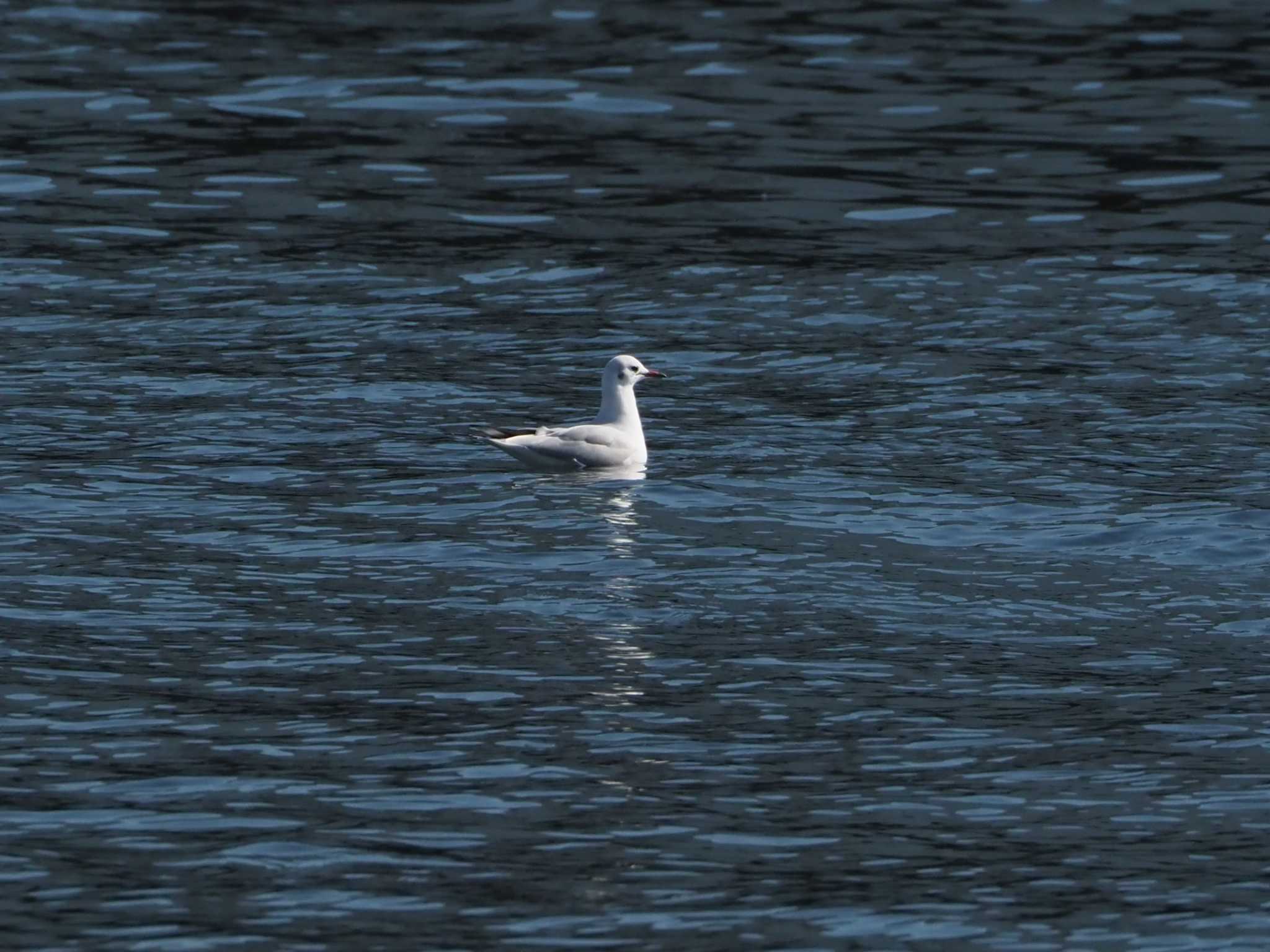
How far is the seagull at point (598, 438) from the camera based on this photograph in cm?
1889

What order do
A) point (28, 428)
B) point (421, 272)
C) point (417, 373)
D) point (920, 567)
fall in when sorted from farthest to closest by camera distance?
1. point (421, 272)
2. point (417, 373)
3. point (28, 428)
4. point (920, 567)

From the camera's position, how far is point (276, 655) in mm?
14383

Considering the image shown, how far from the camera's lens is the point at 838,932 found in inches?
428

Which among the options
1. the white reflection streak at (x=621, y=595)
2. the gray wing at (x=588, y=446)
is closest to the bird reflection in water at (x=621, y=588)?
the white reflection streak at (x=621, y=595)

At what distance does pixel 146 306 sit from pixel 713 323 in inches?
221

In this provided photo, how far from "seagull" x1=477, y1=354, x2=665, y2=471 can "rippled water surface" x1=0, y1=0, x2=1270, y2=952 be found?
29 centimetres

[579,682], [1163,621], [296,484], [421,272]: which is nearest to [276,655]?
[579,682]

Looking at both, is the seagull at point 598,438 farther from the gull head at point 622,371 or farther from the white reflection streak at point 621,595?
the white reflection streak at point 621,595

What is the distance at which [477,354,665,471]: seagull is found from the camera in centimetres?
1889

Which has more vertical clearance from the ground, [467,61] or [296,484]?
[467,61]

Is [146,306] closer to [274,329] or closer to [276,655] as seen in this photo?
[274,329]

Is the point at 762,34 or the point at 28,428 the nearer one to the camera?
the point at 28,428

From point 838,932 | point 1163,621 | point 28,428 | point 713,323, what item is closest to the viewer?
point 838,932

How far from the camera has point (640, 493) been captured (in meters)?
18.5
